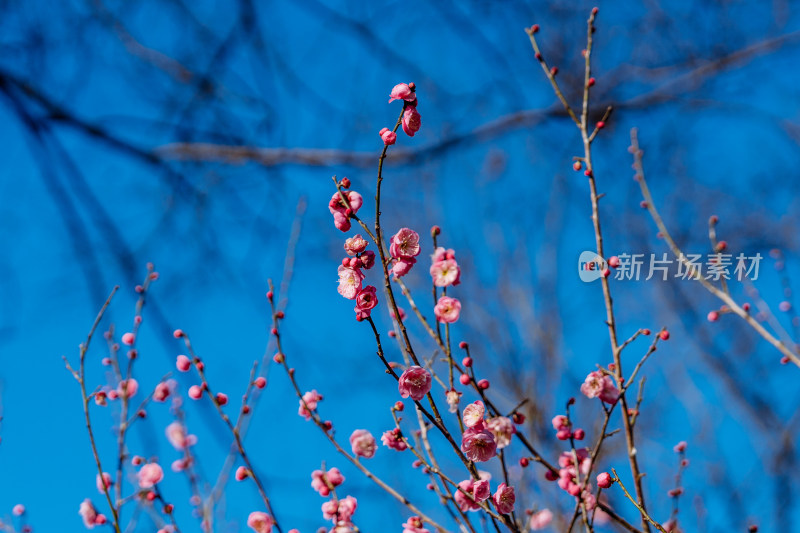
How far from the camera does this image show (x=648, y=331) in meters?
1.64

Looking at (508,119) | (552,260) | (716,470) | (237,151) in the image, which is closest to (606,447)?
(716,470)

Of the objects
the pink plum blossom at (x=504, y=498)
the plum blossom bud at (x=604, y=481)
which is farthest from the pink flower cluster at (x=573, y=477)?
the pink plum blossom at (x=504, y=498)

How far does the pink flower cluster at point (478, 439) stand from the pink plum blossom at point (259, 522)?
91cm

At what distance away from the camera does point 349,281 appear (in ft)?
4.68

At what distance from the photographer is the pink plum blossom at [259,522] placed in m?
1.96

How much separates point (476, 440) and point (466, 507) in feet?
1.03

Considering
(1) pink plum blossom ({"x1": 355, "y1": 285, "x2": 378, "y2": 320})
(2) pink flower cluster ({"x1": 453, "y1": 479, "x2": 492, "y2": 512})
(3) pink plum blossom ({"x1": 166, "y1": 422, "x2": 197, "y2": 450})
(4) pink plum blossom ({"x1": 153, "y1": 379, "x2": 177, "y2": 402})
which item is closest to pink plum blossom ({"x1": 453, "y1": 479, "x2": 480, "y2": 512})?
(2) pink flower cluster ({"x1": 453, "y1": 479, "x2": 492, "y2": 512})

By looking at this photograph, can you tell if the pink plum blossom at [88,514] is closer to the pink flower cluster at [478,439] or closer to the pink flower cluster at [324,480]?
the pink flower cluster at [324,480]

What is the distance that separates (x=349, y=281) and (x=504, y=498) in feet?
2.23

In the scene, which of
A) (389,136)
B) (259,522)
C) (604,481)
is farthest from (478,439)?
(259,522)

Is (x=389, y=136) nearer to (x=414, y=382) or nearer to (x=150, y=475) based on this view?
(x=414, y=382)

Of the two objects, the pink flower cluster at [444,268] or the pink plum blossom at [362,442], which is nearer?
the pink flower cluster at [444,268]

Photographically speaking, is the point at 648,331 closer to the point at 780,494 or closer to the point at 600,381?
the point at 600,381

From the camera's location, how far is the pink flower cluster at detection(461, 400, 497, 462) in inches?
54.7
